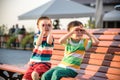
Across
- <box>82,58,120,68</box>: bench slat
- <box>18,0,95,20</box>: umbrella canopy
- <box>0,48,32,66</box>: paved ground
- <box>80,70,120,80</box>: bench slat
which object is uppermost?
<box>18,0,95,20</box>: umbrella canopy

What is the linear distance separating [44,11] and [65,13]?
0.76 m

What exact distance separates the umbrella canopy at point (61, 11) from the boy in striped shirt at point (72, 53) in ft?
25.6

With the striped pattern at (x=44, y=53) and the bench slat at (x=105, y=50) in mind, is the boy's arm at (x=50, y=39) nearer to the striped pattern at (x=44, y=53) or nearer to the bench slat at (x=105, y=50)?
the striped pattern at (x=44, y=53)

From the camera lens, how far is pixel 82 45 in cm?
442

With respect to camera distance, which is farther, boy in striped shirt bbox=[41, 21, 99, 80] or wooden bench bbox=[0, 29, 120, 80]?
wooden bench bbox=[0, 29, 120, 80]

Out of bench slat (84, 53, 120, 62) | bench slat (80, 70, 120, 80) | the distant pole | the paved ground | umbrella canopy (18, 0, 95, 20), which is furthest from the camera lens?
the paved ground

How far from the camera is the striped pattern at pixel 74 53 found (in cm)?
432

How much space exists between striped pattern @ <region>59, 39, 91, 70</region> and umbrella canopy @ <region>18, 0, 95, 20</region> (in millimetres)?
7839

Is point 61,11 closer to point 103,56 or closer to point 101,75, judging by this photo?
point 103,56

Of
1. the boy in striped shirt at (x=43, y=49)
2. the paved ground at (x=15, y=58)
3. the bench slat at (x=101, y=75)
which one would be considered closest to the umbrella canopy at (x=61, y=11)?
the paved ground at (x=15, y=58)

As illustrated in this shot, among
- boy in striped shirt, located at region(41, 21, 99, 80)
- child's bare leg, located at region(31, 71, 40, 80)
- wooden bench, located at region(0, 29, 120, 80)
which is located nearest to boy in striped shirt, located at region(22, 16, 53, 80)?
child's bare leg, located at region(31, 71, 40, 80)

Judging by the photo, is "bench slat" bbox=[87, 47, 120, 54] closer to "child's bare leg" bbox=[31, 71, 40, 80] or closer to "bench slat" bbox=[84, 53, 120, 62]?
"bench slat" bbox=[84, 53, 120, 62]

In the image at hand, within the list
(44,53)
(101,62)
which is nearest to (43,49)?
(44,53)

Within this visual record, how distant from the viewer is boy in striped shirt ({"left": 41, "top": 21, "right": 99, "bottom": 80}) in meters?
4.28
